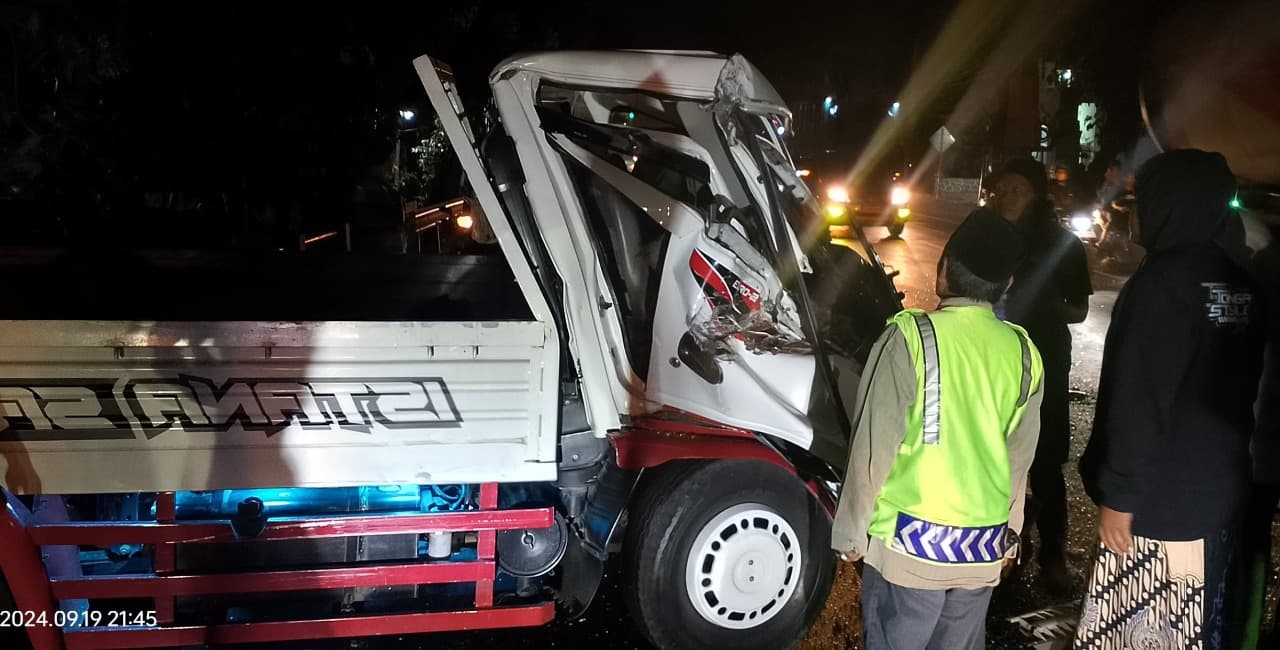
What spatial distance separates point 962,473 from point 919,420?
20cm

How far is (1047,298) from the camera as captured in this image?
386 centimetres

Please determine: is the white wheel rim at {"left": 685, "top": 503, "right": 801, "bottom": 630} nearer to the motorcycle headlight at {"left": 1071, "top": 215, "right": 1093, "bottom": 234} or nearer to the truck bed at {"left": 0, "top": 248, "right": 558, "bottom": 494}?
the truck bed at {"left": 0, "top": 248, "right": 558, "bottom": 494}

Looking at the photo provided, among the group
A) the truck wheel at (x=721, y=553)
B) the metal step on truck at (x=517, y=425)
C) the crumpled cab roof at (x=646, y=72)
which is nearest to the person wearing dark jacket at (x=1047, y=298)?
the metal step on truck at (x=517, y=425)

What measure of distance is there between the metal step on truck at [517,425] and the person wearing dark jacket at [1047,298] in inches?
42.3

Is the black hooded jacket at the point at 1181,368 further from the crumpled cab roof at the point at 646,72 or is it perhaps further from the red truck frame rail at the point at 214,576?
the red truck frame rail at the point at 214,576

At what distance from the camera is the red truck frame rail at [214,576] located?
281 centimetres

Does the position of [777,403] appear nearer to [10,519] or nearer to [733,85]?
[733,85]

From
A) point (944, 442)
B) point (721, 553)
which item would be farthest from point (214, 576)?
point (944, 442)

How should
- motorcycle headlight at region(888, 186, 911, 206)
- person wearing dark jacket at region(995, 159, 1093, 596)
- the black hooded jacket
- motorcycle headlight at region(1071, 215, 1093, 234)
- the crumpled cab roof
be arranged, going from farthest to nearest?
1. motorcycle headlight at region(888, 186, 911, 206)
2. motorcycle headlight at region(1071, 215, 1093, 234)
3. person wearing dark jacket at region(995, 159, 1093, 596)
4. the crumpled cab roof
5. the black hooded jacket

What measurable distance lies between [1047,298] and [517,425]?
2.70 metres

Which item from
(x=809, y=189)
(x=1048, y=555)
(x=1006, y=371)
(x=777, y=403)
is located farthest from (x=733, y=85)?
(x=1048, y=555)

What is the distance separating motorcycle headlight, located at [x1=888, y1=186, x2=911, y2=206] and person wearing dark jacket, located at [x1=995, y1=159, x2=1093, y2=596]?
1383 centimetres

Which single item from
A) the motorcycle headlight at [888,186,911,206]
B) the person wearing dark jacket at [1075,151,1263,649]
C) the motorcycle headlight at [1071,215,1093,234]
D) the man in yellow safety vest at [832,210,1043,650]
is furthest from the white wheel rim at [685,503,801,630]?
the motorcycle headlight at [888,186,911,206]

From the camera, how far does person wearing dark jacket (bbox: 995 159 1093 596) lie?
3844mm
